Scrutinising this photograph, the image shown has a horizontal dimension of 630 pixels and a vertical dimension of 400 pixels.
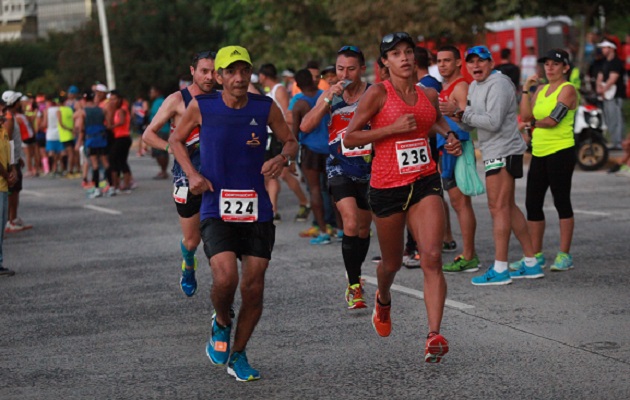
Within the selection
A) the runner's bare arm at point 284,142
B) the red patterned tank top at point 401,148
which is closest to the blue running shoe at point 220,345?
the runner's bare arm at point 284,142

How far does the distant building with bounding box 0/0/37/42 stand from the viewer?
187m

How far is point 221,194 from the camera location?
7262mm

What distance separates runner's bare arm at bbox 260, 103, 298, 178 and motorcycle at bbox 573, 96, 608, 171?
13.7m

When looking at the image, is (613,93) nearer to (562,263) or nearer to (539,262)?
(539,262)

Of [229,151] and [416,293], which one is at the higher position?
[229,151]

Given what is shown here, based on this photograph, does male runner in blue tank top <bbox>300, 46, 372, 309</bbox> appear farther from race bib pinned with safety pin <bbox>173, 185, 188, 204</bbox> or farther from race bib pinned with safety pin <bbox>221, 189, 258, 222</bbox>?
race bib pinned with safety pin <bbox>221, 189, 258, 222</bbox>

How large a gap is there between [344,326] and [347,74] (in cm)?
221

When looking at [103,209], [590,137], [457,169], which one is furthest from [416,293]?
[590,137]

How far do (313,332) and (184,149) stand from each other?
5.79 feet

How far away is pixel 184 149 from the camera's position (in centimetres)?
768

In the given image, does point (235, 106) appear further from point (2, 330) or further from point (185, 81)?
point (185, 81)

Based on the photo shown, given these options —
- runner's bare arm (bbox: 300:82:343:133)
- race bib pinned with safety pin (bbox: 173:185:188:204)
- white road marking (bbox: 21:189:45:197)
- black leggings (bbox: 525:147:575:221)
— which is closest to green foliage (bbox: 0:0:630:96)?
white road marking (bbox: 21:189:45:197)

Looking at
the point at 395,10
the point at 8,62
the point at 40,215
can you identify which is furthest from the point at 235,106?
the point at 8,62

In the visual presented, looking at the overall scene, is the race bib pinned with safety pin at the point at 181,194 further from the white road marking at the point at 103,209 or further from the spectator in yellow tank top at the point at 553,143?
the white road marking at the point at 103,209
